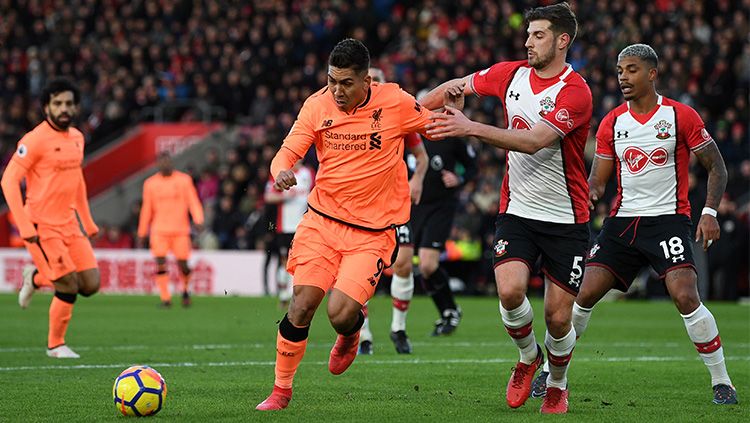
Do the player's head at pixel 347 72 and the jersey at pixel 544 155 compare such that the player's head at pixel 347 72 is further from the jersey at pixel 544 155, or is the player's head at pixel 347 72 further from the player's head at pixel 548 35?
the player's head at pixel 548 35

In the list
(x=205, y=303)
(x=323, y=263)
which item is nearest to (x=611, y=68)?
(x=205, y=303)

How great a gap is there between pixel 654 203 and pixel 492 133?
2.00 meters

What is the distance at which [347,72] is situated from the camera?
8031 millimetres

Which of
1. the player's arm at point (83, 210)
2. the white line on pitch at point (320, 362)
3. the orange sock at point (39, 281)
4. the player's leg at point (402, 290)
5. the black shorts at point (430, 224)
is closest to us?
the white line on pitch at point (320, 362)

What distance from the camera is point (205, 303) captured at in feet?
73.8

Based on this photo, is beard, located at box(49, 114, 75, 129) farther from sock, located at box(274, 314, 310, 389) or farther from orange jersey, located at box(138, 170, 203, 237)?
orange jersey, located at box(138, 170, 203, 237)

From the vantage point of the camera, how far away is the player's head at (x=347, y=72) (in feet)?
26.3

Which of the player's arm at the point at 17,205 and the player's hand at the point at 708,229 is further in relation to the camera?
the player's arm at the point at 17,205

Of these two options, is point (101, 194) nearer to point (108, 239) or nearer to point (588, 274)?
point (108, 239)

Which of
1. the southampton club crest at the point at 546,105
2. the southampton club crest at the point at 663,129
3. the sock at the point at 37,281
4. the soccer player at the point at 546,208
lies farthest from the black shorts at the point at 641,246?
the sock at the point at 37,281

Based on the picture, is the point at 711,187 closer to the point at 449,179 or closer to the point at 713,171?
the point at 713,171

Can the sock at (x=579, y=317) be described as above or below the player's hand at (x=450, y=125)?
below

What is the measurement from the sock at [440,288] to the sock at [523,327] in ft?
17.9

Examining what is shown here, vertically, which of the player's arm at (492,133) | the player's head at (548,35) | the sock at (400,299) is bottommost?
the sock at (400,299)
